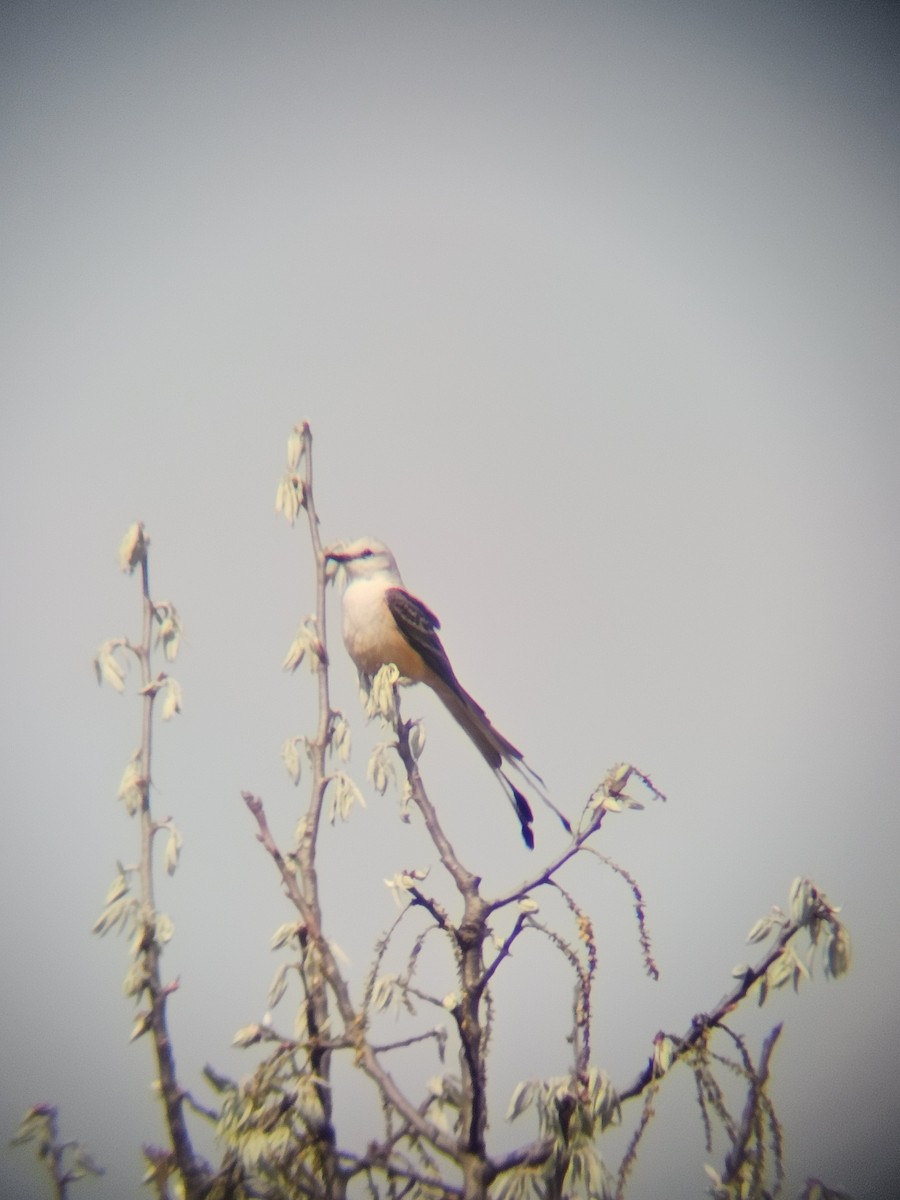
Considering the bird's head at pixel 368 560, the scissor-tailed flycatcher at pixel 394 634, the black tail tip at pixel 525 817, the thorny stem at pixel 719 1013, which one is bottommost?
the thorny stem at pixel 719 1013

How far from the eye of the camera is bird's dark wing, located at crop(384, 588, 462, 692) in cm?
507

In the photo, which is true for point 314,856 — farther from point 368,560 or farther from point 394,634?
point 368,560

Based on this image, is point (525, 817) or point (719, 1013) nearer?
point (719, 1013)

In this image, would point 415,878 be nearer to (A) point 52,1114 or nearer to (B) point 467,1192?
(B) point 467,1192

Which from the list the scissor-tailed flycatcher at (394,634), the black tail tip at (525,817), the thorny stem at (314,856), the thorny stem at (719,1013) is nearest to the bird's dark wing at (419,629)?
the scissor-tailed flycatcher at (394,634)

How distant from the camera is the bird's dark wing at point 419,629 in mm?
5070

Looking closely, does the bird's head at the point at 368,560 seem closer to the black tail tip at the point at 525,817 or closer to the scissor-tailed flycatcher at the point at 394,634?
the scissor-tailed flycatcher at the point at 394,634

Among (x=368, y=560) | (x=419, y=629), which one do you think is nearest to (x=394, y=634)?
(x=419, y=629)

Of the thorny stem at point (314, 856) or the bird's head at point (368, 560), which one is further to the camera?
the bird's head at point (368, 560)

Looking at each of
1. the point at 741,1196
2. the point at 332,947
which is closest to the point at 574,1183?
the point at 741,1196

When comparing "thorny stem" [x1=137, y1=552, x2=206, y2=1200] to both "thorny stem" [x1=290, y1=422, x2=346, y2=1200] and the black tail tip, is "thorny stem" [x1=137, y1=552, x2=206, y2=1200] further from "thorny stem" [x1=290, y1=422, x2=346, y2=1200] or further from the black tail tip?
the black tail tip

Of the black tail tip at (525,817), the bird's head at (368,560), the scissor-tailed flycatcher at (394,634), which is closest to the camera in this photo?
the black tail tip at (525,817)

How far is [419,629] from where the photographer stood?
521cm

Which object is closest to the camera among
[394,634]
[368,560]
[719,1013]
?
[719,1013]
